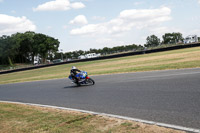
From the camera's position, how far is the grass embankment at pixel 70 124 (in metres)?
5.07

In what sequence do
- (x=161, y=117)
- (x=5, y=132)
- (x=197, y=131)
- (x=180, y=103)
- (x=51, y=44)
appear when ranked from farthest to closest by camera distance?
(x=51, y=44)
(x=180, y=103)
(x=5, y=132)
(x=161, y=117)
(x=197, y=131)

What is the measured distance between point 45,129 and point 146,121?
2524 mm

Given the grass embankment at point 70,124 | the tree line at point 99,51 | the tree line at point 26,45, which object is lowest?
the grass embankment at point 70,124

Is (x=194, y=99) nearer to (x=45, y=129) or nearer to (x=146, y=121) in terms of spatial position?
(x=146, y=121)

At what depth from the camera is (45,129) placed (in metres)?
5.77

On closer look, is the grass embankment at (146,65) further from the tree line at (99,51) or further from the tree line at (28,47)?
the tree line at (28,47)

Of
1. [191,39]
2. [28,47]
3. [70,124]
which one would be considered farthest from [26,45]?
[70,124]

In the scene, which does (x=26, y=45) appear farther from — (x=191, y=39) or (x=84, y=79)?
(x=84, y=79)

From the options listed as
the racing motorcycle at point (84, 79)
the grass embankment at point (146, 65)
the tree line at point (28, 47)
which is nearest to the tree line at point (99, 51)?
the tree line at point (28, 47)

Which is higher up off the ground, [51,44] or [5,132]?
[51,44]

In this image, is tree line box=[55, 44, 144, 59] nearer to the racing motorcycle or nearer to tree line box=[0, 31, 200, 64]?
tree line box=[0, 31, 200, 64]

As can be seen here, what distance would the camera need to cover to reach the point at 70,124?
5.95 meters

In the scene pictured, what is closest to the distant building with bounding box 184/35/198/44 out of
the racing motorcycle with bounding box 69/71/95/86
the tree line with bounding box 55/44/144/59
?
the tree line with bounding box 55/44/144/59

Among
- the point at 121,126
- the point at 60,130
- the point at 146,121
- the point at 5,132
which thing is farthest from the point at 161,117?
the point at 5,132
